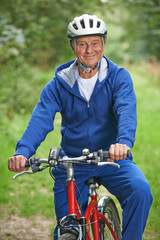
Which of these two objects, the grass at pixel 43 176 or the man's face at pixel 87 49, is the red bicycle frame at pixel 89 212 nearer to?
the man's face at pixel 87 49

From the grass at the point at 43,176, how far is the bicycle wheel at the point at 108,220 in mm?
1124

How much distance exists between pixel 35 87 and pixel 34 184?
21.6ft

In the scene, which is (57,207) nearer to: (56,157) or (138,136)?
(56,157)

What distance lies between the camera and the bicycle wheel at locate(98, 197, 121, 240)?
346cm

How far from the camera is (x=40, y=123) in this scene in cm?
319

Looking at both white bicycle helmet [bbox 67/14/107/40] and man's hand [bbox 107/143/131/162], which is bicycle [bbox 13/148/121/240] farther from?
white bicycle helmet [bbox 67/14/107/40]

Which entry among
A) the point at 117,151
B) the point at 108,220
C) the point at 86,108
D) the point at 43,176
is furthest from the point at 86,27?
the point at 43,176

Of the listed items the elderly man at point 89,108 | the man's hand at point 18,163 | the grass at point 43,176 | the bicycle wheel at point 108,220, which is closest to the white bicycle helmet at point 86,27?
the elderly man at point 89,108

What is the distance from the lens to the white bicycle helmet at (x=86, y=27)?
3.25 meters

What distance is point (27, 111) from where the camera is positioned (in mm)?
11617

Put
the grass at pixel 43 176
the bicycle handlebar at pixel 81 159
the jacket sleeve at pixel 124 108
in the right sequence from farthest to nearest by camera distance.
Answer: the grass at pixel 43 176 → the jacket sleeve at pixel 124 108 → the bicycle handlebar at pixel 81 159

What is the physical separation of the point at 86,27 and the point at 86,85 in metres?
0.48

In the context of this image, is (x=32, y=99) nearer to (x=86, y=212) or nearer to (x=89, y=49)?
(x=89, y=49)

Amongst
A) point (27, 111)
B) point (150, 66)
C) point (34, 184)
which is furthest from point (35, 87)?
point (150, 66)
